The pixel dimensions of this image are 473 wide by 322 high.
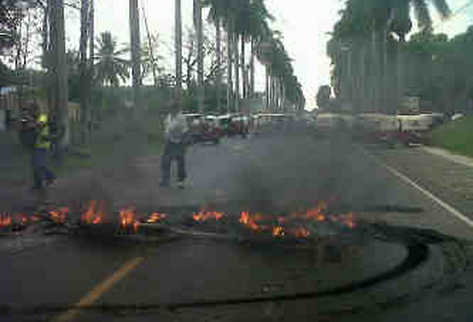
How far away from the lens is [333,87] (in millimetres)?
123312

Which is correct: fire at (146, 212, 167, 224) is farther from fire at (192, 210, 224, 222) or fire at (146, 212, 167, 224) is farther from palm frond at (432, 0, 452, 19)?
palm frond at (432, 0, 452, 19)

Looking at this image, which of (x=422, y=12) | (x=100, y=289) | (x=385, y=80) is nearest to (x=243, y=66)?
(x=385, y=80)

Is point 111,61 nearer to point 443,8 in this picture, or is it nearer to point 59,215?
Answer: point 443,8

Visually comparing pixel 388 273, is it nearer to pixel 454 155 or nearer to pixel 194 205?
pixel 194 205

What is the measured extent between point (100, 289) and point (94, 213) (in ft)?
12.5

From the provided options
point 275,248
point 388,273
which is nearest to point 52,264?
point 275,248

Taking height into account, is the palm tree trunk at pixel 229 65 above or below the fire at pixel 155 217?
above

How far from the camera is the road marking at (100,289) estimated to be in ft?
19.0

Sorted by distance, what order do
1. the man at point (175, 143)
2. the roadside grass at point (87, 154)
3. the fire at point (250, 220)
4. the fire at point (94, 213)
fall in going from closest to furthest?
the fire at point (250, 220) < the fire at point (94, 213) < the man at point (175, 143) < the roadside grass at point (87, 154)

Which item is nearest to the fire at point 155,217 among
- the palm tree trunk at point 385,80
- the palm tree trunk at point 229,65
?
the palm tree trunk at point 385,80

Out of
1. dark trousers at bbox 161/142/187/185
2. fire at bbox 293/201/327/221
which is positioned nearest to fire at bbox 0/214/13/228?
fire at bbox 293/201/327/221

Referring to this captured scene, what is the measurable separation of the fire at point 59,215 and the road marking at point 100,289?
Answer: 261cm

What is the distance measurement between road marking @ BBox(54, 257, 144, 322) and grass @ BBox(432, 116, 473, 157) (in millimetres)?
25566

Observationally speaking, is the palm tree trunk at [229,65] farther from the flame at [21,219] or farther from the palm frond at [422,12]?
the flame at [21,219]
